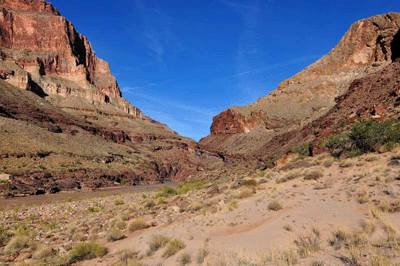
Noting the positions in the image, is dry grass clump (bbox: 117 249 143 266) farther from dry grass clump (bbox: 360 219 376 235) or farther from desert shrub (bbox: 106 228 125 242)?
dry grass clump (bbox: 360 219 376 235)

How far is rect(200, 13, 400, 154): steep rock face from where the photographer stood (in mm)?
85438

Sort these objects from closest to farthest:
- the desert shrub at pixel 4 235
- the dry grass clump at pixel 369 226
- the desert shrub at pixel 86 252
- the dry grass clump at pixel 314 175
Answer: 1. the dry grass clump at pixel 369 226
2. the desert shrub at pixel 86 252
3. the desert shrub at pixel 4 235
4. the dry grass clump at pixel 314 175

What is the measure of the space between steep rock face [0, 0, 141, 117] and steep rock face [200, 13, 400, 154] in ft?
271

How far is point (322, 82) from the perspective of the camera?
9238cm

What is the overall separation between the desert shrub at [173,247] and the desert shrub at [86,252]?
294 centimetres

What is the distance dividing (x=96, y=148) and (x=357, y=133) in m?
66.5

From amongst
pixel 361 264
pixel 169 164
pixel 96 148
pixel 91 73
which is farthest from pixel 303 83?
pixel 91 73

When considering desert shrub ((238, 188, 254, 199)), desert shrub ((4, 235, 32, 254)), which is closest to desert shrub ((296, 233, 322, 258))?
desert shrub ((238, 188, 254, 199))

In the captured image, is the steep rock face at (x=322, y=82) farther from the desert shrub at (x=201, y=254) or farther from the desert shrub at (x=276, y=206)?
the desert shrub at (x=201, y=254)

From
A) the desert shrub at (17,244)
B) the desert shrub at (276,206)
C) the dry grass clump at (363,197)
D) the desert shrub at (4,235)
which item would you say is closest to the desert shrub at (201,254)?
the desert shrub at (276,206)

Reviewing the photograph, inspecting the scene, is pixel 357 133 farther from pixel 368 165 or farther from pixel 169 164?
pixel 169 164

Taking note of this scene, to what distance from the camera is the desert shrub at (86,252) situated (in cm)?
824

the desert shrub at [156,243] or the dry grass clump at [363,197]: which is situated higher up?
the dry grass clump at [363,197]

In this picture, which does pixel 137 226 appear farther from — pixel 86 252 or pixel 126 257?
pixel 126 257
